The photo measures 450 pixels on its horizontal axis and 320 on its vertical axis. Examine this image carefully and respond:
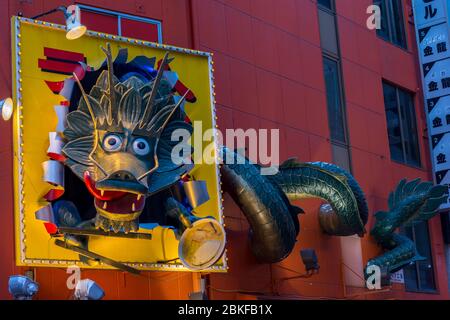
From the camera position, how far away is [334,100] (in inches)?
926

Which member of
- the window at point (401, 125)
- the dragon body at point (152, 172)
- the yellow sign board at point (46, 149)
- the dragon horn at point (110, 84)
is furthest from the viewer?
the window at point (401, 125)

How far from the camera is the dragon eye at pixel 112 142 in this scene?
16.7 metres

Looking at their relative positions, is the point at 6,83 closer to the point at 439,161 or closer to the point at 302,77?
the point at 302,77

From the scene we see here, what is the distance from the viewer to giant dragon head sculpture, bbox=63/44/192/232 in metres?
16.5

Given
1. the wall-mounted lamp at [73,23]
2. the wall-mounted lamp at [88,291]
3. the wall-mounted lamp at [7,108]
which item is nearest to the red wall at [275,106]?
the wall-mounted lamp at [73,23]

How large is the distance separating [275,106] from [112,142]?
5.41 m

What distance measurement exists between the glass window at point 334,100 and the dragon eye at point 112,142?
7.42 metres

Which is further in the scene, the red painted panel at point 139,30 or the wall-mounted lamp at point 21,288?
the red painted panel at point 139,30

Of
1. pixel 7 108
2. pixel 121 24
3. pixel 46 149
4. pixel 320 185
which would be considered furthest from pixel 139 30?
pixel 7 108

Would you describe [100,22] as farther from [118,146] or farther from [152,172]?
[152,172]

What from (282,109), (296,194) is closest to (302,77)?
(282,109)


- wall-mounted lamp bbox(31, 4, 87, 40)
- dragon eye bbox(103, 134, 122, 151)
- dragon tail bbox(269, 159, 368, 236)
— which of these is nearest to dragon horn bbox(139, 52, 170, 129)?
dragon eye bbox(103, 134, 122, 151)

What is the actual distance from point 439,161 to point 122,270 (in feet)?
37.7
